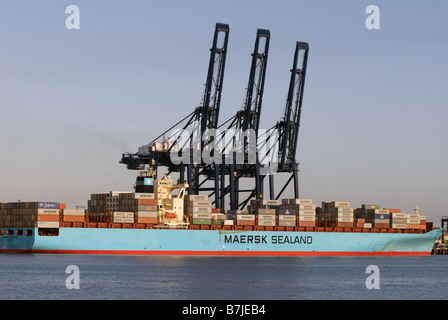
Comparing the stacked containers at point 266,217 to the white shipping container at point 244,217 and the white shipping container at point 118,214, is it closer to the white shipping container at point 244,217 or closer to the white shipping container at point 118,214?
the white shipping container at point 244,217

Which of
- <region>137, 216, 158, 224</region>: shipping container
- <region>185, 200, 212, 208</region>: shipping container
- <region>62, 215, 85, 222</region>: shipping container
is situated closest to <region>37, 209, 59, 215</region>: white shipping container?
<region>62, 215, 85, 222</region>: shipping container

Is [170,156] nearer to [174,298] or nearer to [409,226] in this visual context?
[409,226]

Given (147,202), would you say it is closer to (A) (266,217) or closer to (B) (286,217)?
(A) (266,217)

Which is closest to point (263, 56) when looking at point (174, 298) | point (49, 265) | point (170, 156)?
→ point (170, 156)

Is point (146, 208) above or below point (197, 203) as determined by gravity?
below

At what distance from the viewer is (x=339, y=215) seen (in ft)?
332

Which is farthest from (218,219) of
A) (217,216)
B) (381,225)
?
(381,225)

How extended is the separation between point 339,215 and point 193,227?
67.8 ft

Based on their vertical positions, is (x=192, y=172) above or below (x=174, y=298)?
above

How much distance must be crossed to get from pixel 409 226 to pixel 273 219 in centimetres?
2202

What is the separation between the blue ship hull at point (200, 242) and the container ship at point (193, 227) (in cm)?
11

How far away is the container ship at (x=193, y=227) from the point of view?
85.6 meters

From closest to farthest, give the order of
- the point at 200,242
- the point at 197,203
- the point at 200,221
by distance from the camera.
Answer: the point at 200,242, the point at 200,221, the point at 197,203
